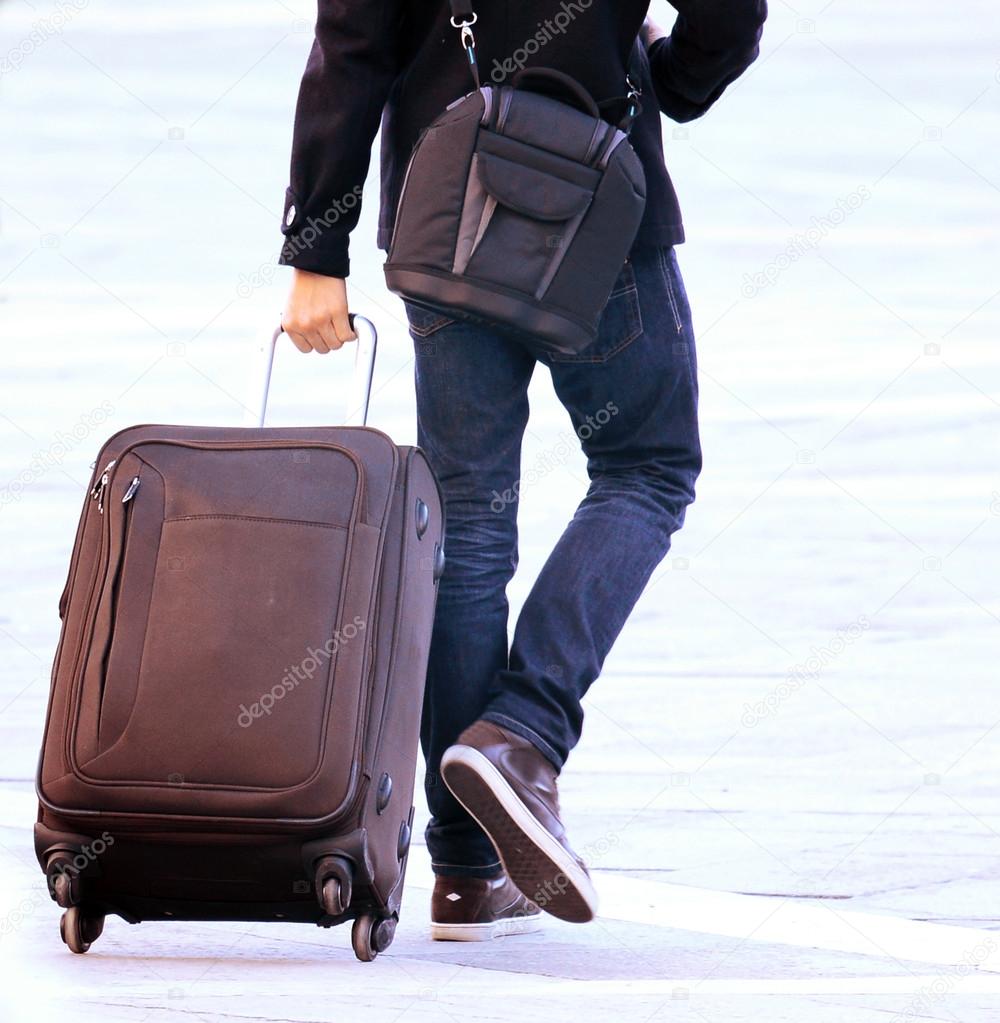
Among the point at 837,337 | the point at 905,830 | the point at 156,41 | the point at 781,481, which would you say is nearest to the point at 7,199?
the point at 156,41

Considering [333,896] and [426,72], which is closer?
[333,896]

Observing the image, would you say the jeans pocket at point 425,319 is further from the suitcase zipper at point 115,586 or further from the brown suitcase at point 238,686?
the suitcase zipper at point 115,586

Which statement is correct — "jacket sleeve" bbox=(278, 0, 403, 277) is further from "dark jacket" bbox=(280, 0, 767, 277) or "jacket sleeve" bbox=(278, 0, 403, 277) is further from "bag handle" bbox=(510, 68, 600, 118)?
"bag handle" bbox=(510, 68, 600, 118)

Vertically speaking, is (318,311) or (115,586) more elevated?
(318,311)

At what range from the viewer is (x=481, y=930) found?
2.59 meters

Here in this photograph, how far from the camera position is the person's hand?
2.55 m

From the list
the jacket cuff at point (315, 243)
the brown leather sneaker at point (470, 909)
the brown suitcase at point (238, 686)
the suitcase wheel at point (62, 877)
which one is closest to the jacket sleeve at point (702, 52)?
the jacket cuff at point (315, 243)

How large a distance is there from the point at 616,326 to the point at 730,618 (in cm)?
283

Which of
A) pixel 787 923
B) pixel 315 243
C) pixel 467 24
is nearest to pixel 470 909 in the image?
pixel 787 923

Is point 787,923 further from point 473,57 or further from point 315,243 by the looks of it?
point 473,57

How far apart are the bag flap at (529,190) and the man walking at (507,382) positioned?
148 mm

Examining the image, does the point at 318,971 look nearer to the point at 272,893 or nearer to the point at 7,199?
the point at 272,893

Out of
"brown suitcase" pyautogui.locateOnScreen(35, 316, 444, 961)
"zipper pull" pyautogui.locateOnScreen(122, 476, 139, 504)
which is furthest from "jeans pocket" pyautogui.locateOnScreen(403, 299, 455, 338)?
"zipper pull" pyautogui.locateOnScreen(122, 476, 139, 504)

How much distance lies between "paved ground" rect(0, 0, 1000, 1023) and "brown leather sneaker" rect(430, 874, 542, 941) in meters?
0.06
